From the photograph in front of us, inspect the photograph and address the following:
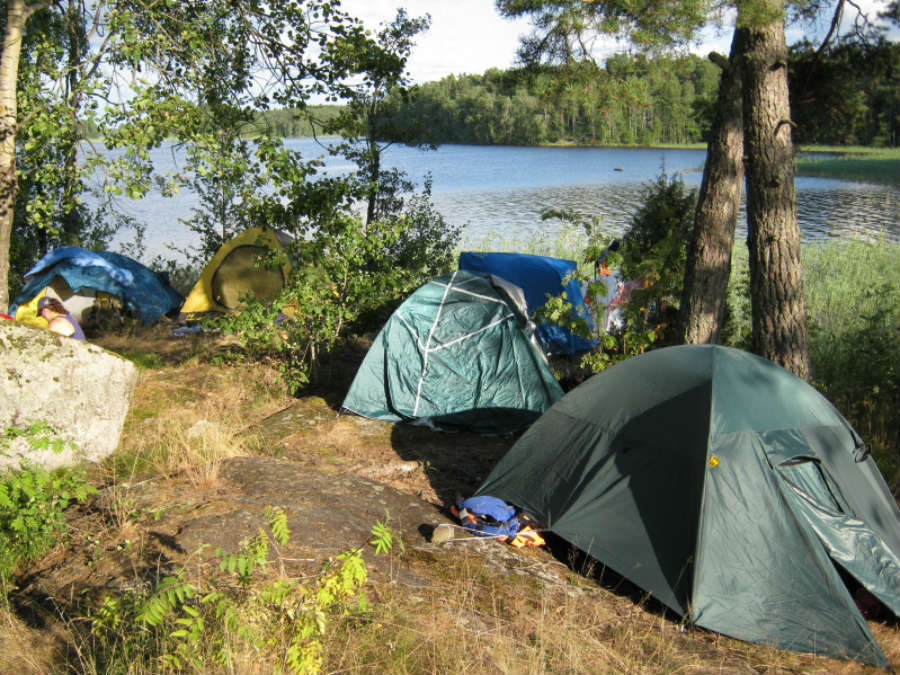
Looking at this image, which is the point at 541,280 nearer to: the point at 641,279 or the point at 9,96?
the point at 641,279

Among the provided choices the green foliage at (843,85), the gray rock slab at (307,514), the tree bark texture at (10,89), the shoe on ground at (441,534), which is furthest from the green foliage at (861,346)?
the tree bark texture at (10,89)

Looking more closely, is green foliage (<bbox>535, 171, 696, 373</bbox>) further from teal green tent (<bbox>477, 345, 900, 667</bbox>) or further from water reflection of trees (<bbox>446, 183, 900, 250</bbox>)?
water reflection of trees (<bbox>446, 183, 900, 250</bbox>)

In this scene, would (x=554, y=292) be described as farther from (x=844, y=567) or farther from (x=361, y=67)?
(x=844, y=567)

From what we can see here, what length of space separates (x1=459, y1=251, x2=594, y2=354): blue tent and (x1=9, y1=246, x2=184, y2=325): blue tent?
5.38 metres

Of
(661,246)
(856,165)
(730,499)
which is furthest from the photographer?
(856,165)

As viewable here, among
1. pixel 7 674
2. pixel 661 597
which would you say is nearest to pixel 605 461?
pixel 661 597

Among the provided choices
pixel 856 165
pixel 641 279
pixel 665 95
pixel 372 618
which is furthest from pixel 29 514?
pixel 856 165

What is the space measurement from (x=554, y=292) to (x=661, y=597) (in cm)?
677

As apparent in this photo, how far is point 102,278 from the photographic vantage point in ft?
38.2

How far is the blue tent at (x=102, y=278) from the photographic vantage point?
1137 cm

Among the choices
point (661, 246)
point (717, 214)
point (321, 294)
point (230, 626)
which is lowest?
point (230, 626)

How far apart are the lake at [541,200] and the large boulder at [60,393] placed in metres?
4.56

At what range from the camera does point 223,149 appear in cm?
769

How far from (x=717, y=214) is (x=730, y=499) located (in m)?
4.40
